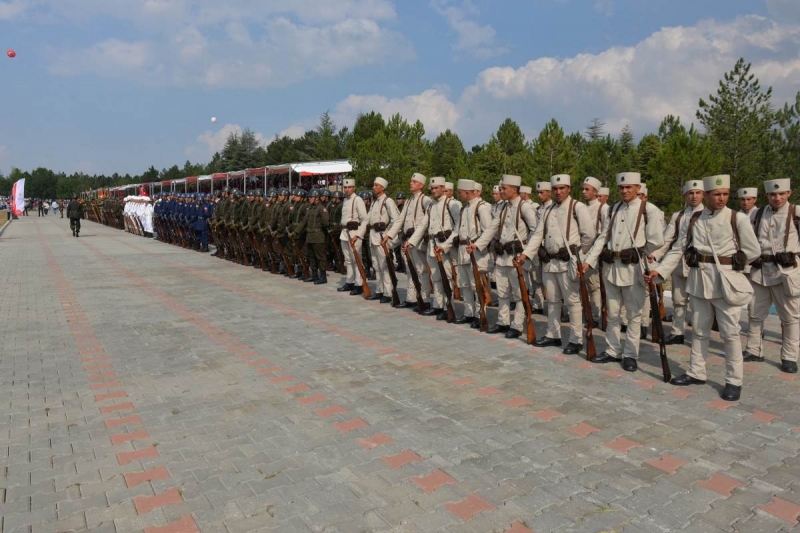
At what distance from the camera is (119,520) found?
313cm

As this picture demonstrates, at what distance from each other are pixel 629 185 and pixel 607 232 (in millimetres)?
518

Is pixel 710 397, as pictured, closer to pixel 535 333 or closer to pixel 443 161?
pixel 535 333

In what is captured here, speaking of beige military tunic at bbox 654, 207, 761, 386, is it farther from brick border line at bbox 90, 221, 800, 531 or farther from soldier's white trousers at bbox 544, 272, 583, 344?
soldier's white trousers at bbox 544, 272, 583, 344

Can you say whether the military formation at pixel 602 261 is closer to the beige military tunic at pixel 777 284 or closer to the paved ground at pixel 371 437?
the beige military tunic at pixel 777 284

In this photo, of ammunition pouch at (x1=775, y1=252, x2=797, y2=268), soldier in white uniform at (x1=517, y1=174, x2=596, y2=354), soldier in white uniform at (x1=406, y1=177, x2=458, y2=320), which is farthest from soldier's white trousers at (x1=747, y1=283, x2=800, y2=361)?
A: soldier in white uniform at (x1=406, y1=177, x2=458, y2=320)

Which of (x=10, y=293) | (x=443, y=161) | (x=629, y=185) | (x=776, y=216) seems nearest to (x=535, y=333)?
(x=629, y=185)

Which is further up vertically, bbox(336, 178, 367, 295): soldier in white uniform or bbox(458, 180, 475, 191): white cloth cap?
bbox(458, 180, 475, 191): white cloth cap

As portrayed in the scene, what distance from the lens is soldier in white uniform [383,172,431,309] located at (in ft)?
29.0

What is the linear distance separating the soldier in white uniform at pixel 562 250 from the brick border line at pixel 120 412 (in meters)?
4.31

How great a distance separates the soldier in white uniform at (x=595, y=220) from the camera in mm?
6926

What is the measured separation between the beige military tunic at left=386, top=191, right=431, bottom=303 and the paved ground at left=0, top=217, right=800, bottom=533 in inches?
58.8

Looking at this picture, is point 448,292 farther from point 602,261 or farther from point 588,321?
point 602,261

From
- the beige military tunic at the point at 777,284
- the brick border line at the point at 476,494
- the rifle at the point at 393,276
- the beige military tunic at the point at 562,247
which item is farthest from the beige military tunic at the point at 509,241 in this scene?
the beige military tunic at the point at 777,284

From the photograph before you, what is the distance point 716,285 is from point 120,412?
520 cm
